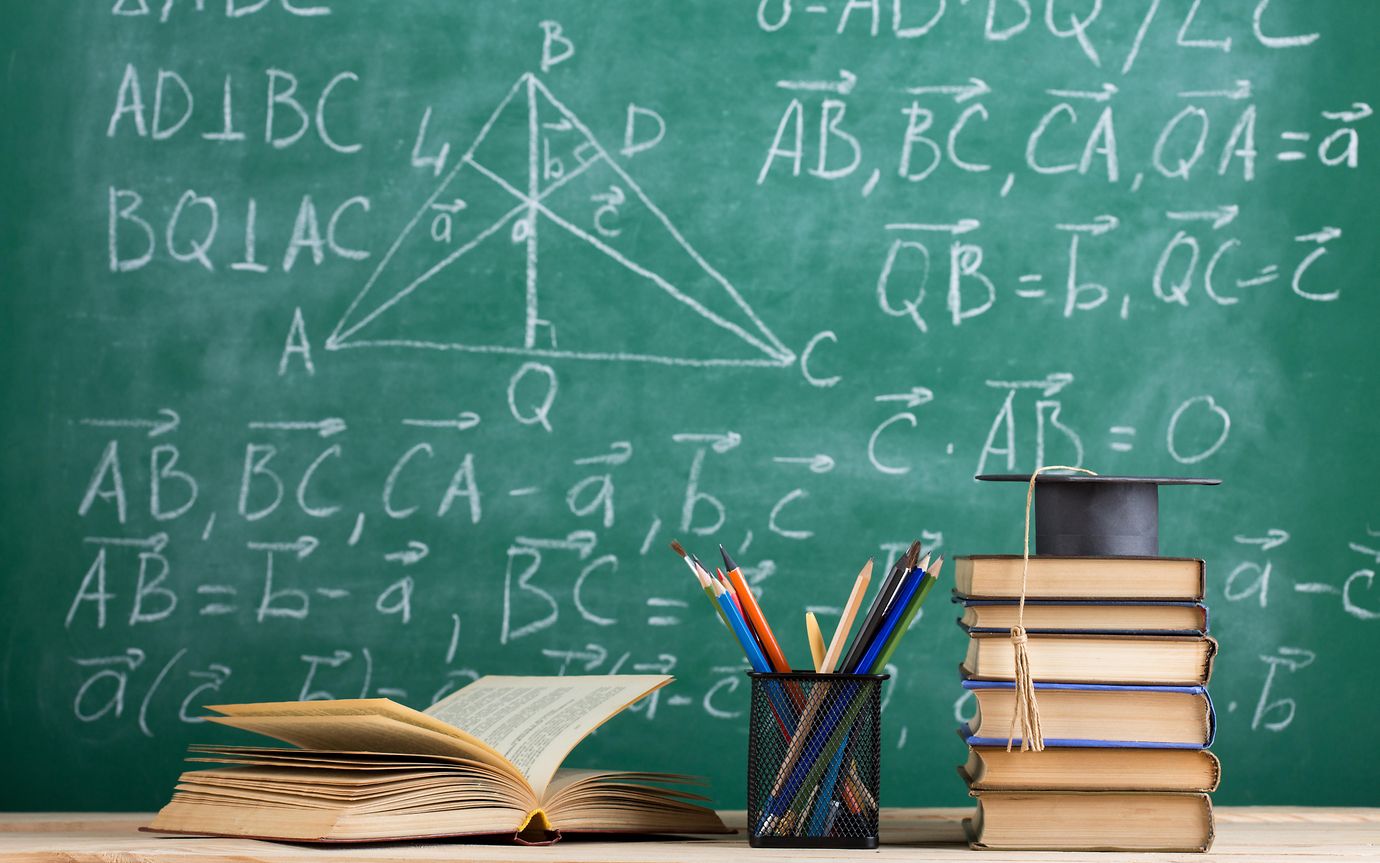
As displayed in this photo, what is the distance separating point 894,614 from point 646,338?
773 mm

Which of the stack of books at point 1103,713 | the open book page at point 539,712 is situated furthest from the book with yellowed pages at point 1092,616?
the open book page at point 539,712

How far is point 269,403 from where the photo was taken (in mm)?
1831

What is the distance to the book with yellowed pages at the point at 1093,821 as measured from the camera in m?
1.13

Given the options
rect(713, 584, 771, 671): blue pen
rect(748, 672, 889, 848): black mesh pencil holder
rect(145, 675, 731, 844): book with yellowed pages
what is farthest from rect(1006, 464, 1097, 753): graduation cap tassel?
rect(145, 675, 731, 844): book with yellowed pages

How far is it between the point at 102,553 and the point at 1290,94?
1.79m

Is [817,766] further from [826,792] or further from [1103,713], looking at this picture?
[1103,713]

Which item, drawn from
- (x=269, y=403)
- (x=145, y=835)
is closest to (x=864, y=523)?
(x=269, y=403)

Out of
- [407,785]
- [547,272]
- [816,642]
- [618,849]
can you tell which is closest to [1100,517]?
[816,642]

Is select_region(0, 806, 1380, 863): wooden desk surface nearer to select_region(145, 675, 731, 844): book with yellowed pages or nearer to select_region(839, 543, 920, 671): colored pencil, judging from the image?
select_region(145, 675, 731, 844): book with yellowed pages

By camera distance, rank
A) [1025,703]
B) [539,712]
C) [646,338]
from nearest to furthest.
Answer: [1025,703], [539,712], [646,338]

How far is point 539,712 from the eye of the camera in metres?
1.33

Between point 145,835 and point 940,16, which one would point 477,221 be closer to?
point 940,16

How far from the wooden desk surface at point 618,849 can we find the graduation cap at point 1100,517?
0.87ft

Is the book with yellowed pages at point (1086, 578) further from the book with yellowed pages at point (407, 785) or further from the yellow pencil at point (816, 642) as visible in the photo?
the book with yellowed pages at point (407, 785)
